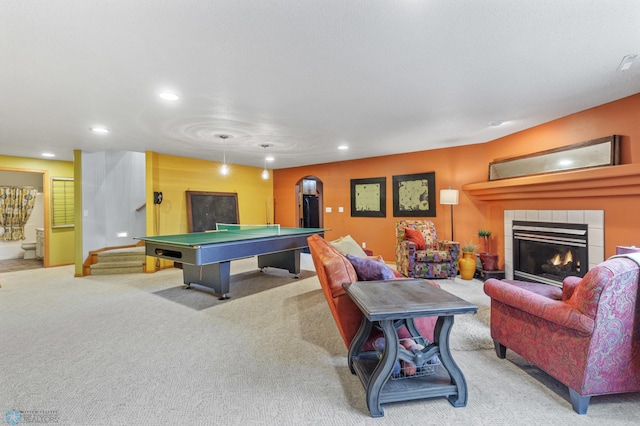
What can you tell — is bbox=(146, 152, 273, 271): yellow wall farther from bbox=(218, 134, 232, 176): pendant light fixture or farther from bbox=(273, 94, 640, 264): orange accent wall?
bbox=(273, 94, 640, 264): orange accent wall

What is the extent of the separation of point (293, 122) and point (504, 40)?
240 centimetres

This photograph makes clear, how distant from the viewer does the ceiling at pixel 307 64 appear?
1.65 m

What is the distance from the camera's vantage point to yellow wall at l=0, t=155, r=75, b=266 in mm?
5805

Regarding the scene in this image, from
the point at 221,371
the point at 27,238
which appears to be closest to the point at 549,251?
the point at 221,371

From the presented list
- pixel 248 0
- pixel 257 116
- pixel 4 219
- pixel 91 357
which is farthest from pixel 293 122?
pixel 4 219

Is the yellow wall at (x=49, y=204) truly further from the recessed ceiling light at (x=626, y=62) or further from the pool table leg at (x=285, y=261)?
the recessed ceiling light at (x=626, y=62)

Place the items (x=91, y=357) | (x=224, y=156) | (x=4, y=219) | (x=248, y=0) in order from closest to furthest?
1. (x=248, y=0)
2. (x=91, y=357)
3. (x=224, y=156)
4. (x=4, y=219)

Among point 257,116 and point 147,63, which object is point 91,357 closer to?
point 147,63

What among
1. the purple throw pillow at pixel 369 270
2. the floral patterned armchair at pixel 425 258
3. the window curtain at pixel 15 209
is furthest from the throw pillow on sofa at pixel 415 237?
the window curtain at pixel 15 209

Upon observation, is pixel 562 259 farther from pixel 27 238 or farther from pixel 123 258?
pixel 27 238

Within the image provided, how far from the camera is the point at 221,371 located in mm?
2141

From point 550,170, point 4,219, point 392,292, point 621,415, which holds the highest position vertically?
point 550,170

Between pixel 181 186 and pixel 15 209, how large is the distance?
468 centimetres

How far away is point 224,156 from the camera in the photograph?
6.05 metres
